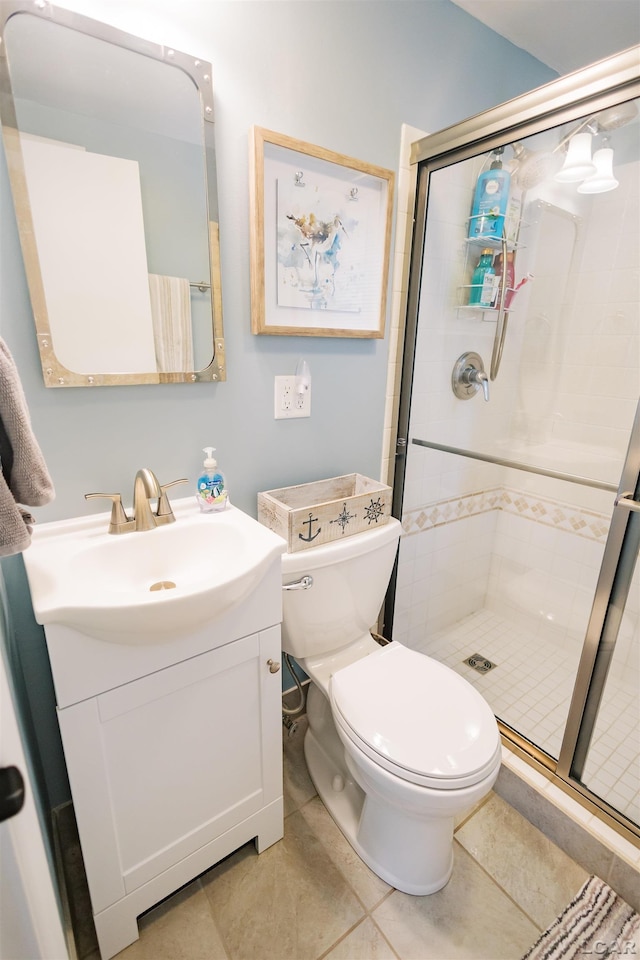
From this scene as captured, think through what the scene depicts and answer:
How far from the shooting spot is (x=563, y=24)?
54.7 inches

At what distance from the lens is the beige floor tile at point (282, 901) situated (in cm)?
105

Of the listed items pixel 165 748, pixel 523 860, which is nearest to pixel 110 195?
pixel 165 748

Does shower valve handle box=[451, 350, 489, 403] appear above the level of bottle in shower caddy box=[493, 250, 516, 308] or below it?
below

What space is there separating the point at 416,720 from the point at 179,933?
0.75 m

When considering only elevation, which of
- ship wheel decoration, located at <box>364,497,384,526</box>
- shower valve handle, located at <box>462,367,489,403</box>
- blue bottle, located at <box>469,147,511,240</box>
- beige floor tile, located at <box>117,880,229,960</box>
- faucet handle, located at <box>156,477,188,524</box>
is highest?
blue bottle, located at <box>469,147,511,240</box>

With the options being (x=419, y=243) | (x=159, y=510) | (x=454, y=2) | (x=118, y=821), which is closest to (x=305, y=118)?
(x=419, y=243)

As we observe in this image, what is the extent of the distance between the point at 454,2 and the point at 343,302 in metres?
0.91

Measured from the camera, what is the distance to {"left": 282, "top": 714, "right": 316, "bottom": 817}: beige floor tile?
1382mm

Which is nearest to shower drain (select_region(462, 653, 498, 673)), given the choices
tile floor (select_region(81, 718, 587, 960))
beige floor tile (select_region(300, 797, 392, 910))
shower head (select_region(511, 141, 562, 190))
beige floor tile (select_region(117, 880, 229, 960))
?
tile floor (select_region(81, 718, 587, 960))

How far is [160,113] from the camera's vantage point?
100 centimetres

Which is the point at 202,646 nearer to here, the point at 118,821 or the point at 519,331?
the point at 118,821

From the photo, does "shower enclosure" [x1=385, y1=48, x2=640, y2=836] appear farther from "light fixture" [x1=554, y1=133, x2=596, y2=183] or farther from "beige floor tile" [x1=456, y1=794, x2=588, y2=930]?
"beige floor tile" [x1=456, y1=794, x2=588, y2=930]

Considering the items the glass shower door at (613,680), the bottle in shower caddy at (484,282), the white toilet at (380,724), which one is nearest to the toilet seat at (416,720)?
the white toilet at (380,724)

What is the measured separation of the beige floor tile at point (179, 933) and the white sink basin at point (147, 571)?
2.64ft
